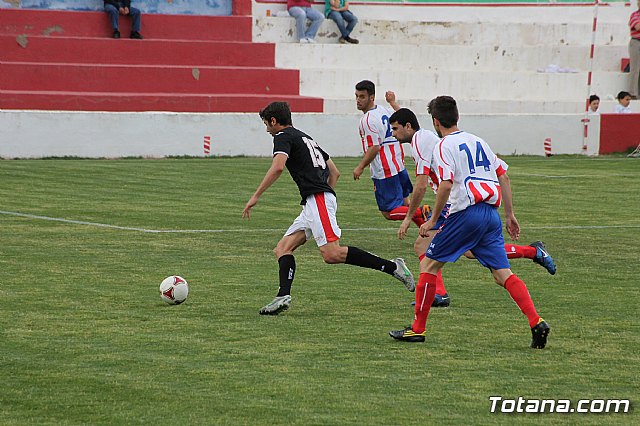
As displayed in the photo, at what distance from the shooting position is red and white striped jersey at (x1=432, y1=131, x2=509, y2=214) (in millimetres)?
8391

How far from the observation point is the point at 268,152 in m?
28.1

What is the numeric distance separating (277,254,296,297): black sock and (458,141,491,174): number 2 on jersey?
6.81ft

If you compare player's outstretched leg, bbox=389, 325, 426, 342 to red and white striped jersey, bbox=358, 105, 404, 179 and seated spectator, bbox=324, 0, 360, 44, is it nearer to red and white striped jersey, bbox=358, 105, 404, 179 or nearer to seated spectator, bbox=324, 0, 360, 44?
red and white striped jersey, bbox=358, 105, 404, 179

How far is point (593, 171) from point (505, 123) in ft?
16.2

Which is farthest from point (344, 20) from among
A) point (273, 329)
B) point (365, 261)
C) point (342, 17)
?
point (273, 329)

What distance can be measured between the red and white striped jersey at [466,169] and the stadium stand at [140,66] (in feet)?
69.4

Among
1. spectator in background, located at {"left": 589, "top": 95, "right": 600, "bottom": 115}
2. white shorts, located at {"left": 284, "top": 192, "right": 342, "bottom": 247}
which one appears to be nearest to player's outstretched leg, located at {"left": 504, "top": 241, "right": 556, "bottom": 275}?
white shorts, located at {"left": 284, "top": 192, "right": 342, "bottom": 247}

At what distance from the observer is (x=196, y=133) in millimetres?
27406

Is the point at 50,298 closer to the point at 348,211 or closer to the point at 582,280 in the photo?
the point at 582,280

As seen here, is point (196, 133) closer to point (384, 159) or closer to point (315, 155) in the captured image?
point (384, 159)

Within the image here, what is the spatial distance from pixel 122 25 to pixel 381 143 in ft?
62.9

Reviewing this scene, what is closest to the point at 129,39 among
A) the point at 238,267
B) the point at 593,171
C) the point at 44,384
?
the point at 593,171

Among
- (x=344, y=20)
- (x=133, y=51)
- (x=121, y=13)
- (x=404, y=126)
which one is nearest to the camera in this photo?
(x=404, y=126)

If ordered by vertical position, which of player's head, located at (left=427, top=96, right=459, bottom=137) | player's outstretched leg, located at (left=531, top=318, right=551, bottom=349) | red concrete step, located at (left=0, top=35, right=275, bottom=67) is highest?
red concrete step, located at (left=0, top=35, right=275, bottom=67)
